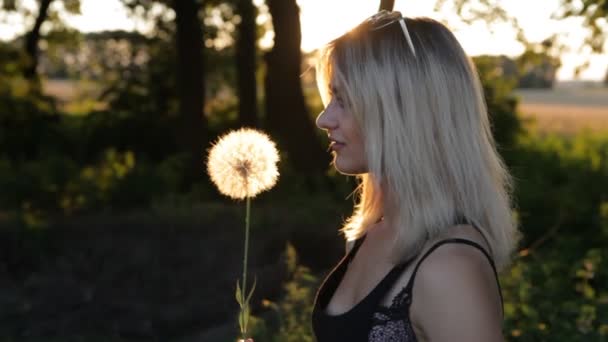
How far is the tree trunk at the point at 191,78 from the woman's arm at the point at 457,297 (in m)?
12.5

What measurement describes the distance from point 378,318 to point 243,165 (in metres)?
0.69

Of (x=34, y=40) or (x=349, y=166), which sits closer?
(x=349, y=166)

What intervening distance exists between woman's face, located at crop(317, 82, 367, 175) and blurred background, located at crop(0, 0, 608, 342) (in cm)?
201

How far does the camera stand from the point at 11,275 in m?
10.1

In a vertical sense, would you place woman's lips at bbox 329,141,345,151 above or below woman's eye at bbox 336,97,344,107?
below

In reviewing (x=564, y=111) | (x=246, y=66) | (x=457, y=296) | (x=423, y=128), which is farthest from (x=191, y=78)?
(x=564, y=111)

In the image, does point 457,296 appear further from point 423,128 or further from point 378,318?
point 423,128

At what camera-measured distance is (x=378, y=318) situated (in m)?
2.17

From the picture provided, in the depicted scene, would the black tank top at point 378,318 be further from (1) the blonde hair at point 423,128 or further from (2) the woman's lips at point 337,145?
(2) the woman's lips at point 337,145

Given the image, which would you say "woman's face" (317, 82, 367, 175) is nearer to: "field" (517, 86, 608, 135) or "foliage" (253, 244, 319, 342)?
"foliage" (253, 244, 319, 342)

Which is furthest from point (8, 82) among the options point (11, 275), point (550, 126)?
point (550, 126)

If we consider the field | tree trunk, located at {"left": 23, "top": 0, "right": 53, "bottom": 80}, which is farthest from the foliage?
the field

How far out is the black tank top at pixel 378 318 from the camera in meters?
2.10

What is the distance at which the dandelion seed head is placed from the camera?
105 inches
